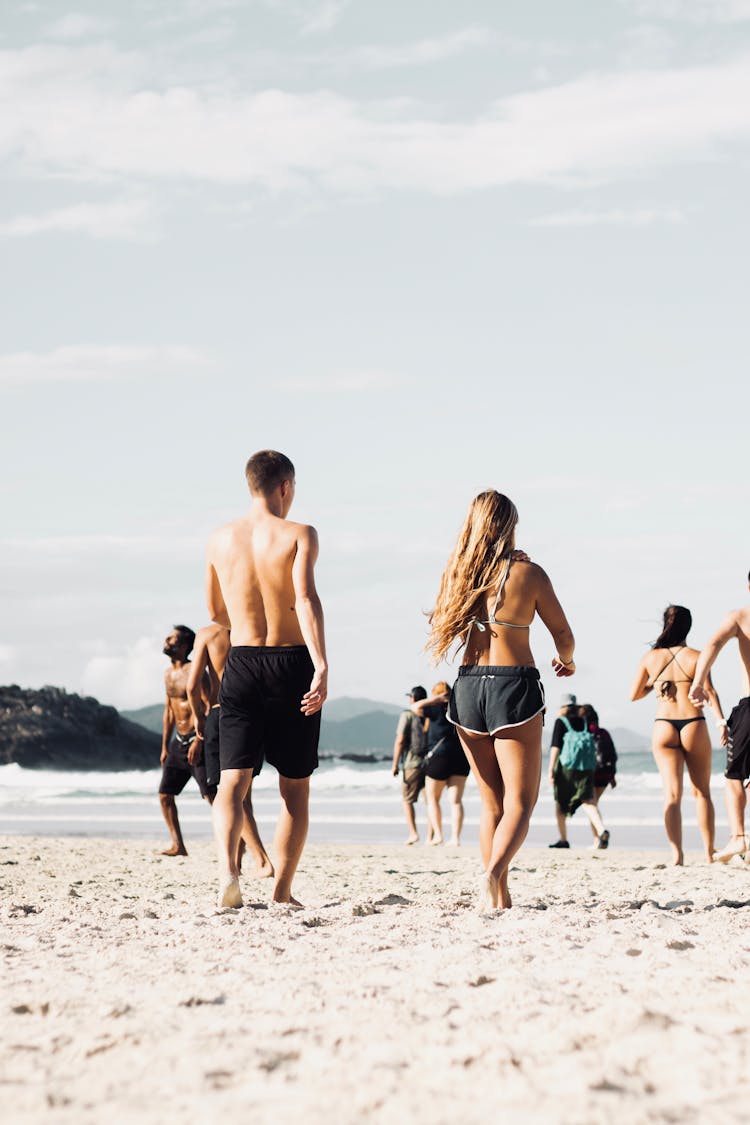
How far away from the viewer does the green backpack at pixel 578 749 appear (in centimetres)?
1464

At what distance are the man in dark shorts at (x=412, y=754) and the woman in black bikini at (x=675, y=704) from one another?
574 cm

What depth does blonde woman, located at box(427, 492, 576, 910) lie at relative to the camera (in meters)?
5.96

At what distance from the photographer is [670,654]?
10203 millimetres

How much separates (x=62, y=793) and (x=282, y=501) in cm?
2967

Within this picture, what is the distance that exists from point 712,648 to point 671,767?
1.70m

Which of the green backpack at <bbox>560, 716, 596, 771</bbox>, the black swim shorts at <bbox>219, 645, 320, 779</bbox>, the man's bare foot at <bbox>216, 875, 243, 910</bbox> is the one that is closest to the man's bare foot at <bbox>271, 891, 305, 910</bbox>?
the man's bare foot at <bbox>216, 875, 243, 910</bbox>

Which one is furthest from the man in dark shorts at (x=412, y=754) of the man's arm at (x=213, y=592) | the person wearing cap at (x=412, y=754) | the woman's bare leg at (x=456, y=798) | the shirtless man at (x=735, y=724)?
the man's arm at (x=213, y=592)

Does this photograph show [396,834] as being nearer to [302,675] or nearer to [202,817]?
[202,817]

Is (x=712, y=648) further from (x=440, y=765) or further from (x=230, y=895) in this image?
(x=440, y=765)

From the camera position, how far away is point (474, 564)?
6.07 meters

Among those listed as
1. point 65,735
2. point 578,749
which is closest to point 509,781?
point 578,749

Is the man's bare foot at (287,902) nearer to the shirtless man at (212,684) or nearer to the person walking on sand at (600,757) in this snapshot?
the shirtless man at (212,684)

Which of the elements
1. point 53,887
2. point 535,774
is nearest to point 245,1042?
point 535,774

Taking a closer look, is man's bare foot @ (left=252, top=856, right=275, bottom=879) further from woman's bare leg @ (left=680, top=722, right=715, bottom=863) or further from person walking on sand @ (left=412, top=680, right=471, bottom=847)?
person walking on sand @ (left=412, top=680, right=471, bottom=847)
